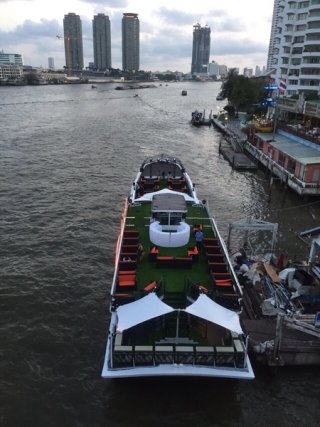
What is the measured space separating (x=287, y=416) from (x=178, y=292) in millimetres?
6589

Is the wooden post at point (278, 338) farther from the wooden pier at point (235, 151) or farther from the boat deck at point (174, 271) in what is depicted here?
the wooden pier at point (235, 151)

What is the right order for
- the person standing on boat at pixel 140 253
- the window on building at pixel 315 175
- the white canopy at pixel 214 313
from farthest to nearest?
the window on building at pixel 315 175
the person standing on boat at pixel 140 253
the white canopy at pixel 214 313

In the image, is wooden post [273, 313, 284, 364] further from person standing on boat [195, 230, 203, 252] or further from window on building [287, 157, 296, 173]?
window on building [287, 157, 296, 173]

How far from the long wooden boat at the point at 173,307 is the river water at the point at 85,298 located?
215 centimetres

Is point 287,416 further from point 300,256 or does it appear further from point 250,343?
point 300,256

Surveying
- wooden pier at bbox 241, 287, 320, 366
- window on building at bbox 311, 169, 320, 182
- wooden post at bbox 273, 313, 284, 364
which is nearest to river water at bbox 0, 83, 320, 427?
wooden pier at bbox 241, 287, 320, 366

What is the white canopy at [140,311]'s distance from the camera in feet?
47.7

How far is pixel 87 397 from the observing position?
16.0 meters

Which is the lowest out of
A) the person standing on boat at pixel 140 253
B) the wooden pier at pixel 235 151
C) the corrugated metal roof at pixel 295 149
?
the wooden pier at pixel 235 151

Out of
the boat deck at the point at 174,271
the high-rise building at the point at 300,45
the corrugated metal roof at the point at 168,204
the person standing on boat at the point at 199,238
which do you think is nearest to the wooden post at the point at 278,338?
the boat deck at the point at 174,271

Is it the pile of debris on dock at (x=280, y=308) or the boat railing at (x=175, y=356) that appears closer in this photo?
the boat railing at (x=175, y=356)

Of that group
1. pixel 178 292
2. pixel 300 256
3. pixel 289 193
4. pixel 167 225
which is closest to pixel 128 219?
pixel 167 225

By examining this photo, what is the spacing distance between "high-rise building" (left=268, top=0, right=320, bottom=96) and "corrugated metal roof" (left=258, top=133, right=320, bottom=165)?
4322 centimetres

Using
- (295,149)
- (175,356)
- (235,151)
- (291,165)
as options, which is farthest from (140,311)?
(235,151)
